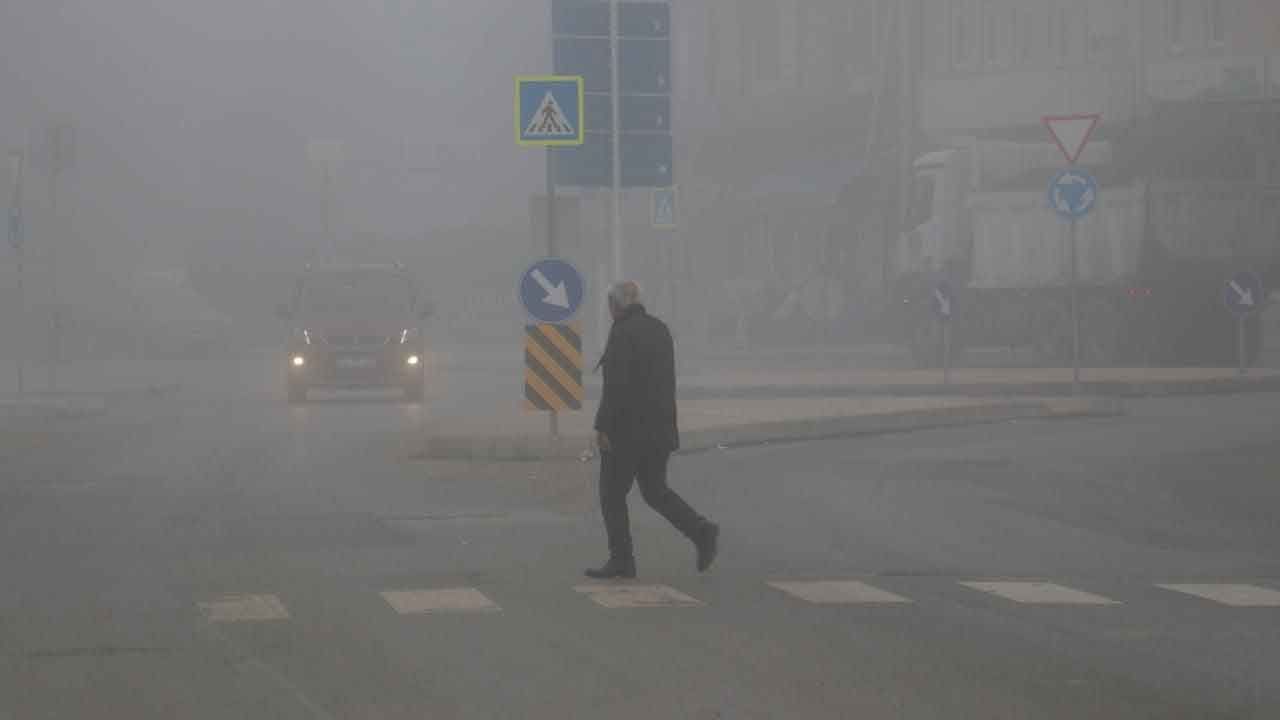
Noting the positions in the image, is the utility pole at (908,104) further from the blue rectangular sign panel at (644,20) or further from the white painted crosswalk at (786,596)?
the white painted crosswalk at (786,596)

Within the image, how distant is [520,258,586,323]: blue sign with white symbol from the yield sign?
10.2 m

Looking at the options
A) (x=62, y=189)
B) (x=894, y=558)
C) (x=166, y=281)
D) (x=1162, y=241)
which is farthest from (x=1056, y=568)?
(x=62, y=189)

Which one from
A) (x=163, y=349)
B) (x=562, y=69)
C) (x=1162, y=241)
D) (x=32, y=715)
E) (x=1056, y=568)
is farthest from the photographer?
(x=163, y=349)

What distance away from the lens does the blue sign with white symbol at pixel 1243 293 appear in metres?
36.4

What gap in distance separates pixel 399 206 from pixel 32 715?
84.1 m

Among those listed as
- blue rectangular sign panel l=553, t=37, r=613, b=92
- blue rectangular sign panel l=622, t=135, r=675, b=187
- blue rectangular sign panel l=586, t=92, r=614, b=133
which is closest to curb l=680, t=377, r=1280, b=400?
blue rectangular sign panel l=622, t=135, r=675, b=187

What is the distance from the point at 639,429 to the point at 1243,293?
A: 2473 centimetres

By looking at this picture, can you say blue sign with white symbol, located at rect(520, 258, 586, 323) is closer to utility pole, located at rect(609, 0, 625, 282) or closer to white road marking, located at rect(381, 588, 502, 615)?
utility pole, located at rect(609, 0, 625, 282)

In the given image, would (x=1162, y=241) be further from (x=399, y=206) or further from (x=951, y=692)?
(x=399, y=206)

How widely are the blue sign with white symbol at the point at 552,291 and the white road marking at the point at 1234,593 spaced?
1044 cm

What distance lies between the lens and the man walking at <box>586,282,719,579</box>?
1327cm

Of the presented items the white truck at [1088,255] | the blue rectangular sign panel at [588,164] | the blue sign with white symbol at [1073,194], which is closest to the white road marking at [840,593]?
the blue rectangular sign panel at [588,164]

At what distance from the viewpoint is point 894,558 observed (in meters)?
14.3

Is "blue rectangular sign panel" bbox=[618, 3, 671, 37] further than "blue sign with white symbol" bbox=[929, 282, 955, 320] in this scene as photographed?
No
